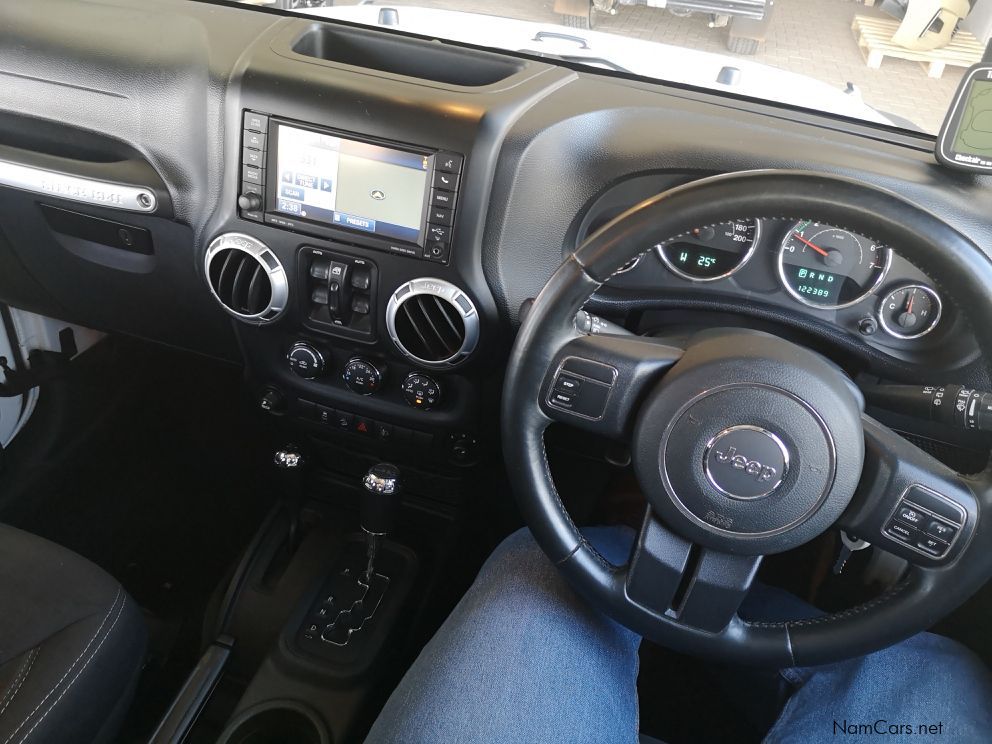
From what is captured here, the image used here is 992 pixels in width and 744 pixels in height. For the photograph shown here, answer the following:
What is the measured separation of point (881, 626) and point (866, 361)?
0.33 m

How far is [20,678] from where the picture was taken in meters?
0.99

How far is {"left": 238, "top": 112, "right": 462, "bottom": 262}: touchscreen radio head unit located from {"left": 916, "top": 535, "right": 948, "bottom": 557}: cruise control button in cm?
64

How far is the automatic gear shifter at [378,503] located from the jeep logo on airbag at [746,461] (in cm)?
54

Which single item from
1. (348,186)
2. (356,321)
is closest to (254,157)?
Answer: (348,186)

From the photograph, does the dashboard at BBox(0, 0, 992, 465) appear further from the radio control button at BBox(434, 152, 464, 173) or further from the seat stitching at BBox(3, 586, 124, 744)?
the seat stitching at BBox(3, 586, 124, 744)

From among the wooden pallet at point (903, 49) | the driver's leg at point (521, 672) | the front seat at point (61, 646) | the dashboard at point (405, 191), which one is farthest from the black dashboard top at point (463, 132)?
the front seat at point (61, 646)

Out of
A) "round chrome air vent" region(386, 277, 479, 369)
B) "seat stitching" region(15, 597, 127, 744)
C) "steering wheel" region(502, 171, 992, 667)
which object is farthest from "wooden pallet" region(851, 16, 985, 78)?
"seat stitching" region(15, 597, 127, 744)

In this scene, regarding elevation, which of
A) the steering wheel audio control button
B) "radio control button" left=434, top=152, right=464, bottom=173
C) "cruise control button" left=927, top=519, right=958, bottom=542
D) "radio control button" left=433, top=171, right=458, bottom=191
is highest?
"radio control button" left=434, top=152, right=464, bottom=173

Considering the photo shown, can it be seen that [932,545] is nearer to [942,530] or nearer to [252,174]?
[942,530]

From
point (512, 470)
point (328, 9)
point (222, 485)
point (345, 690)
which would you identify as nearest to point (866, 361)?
point (512, 470)

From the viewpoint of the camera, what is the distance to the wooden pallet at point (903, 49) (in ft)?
3.26

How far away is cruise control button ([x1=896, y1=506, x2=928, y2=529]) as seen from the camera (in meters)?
0.83

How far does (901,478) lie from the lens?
32.8 inches

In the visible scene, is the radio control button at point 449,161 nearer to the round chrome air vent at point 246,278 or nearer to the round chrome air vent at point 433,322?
the round chrome air vent at point 433,322
